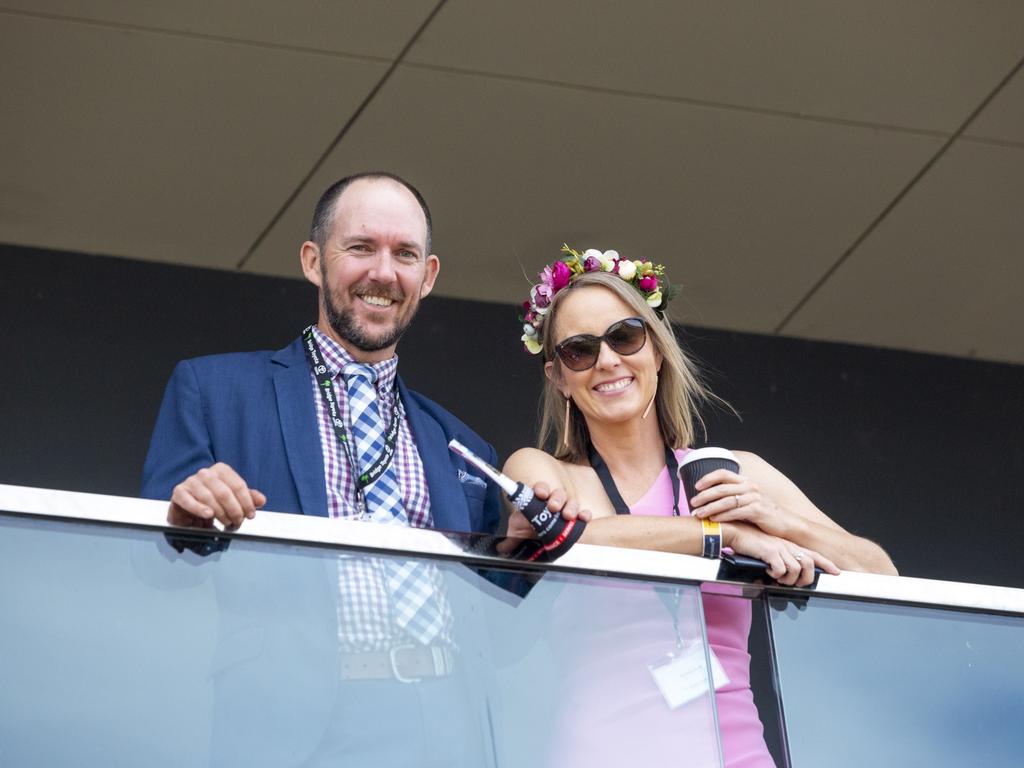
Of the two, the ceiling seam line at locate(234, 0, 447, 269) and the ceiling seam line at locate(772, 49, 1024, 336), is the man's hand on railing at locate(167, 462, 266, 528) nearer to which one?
the ceiling seam line at locate(234, 0, 447, 269)

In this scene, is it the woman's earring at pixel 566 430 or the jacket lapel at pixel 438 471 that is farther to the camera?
the woman's earring at pixel 566 430

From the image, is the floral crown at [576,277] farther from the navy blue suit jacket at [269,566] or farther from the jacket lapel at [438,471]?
the navy blue suit jacket at [269,566]

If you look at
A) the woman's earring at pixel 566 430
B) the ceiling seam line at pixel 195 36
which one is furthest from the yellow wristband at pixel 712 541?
the ceiling seam line at pixel 195 36

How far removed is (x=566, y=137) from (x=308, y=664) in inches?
138

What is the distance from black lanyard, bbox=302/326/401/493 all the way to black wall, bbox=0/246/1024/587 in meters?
2.63

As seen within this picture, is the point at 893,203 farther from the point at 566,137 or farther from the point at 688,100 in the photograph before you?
the point at 566,137

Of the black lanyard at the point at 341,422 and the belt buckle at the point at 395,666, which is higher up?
the black lanyard at the point at 341,422

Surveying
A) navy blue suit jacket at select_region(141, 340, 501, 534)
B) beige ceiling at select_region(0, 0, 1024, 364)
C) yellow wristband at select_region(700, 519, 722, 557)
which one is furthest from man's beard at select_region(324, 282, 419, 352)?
beige ceiling at select_region(0, 0, 1024, 364)

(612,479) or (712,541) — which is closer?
(712,541)

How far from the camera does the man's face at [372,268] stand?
12.0 feet

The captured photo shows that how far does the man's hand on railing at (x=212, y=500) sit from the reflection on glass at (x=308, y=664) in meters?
0.05

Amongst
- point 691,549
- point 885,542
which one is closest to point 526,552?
point 691,549

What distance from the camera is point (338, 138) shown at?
601 cm

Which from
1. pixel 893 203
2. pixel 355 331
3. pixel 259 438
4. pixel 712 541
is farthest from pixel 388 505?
pixel 893 203
